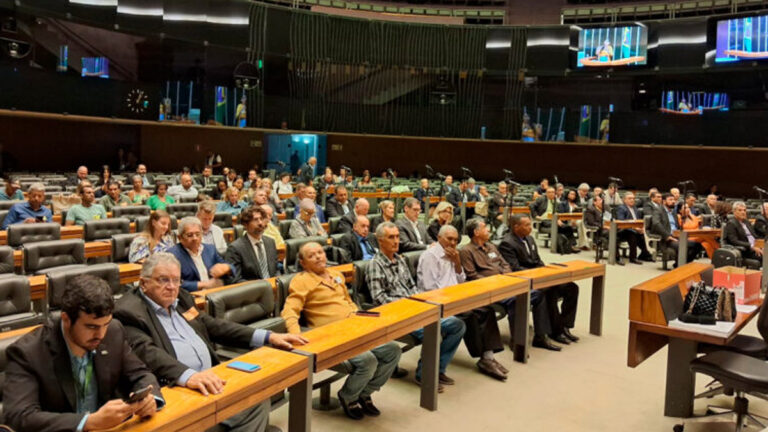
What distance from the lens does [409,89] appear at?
65.1 feet

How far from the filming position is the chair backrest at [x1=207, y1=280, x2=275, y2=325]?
366cm

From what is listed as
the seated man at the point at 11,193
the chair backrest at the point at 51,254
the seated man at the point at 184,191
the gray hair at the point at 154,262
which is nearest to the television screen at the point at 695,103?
the seated man at the point at 184,191

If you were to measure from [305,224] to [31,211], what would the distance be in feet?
9.73

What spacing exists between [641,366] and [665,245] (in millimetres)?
5089

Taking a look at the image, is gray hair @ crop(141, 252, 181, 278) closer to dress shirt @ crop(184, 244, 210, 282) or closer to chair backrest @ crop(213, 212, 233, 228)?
dress shirt @ crop(184, 244, 210, 282)

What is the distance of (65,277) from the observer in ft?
13.8

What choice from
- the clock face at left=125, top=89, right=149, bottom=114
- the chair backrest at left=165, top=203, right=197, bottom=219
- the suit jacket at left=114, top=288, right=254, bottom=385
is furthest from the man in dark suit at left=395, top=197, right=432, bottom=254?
the clock face at left=125, top=89, right=149, bottom=114

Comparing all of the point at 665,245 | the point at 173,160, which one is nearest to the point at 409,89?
the point at 173,160

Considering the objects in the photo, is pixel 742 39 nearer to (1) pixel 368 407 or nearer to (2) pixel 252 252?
(2) pixel 252 252

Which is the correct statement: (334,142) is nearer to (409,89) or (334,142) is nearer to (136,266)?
(409,89)

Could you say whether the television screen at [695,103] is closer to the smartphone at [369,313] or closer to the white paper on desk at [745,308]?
the white paper on desk at [745,308]

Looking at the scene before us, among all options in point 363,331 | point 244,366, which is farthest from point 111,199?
point 244,366

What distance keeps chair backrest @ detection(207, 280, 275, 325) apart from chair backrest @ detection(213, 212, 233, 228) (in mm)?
3696

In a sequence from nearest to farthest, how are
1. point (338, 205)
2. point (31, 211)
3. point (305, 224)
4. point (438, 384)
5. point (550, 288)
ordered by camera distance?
point (438, 384)
point (550, 288)
point (31, 211)
point (305, 224)
point (338, 205)
